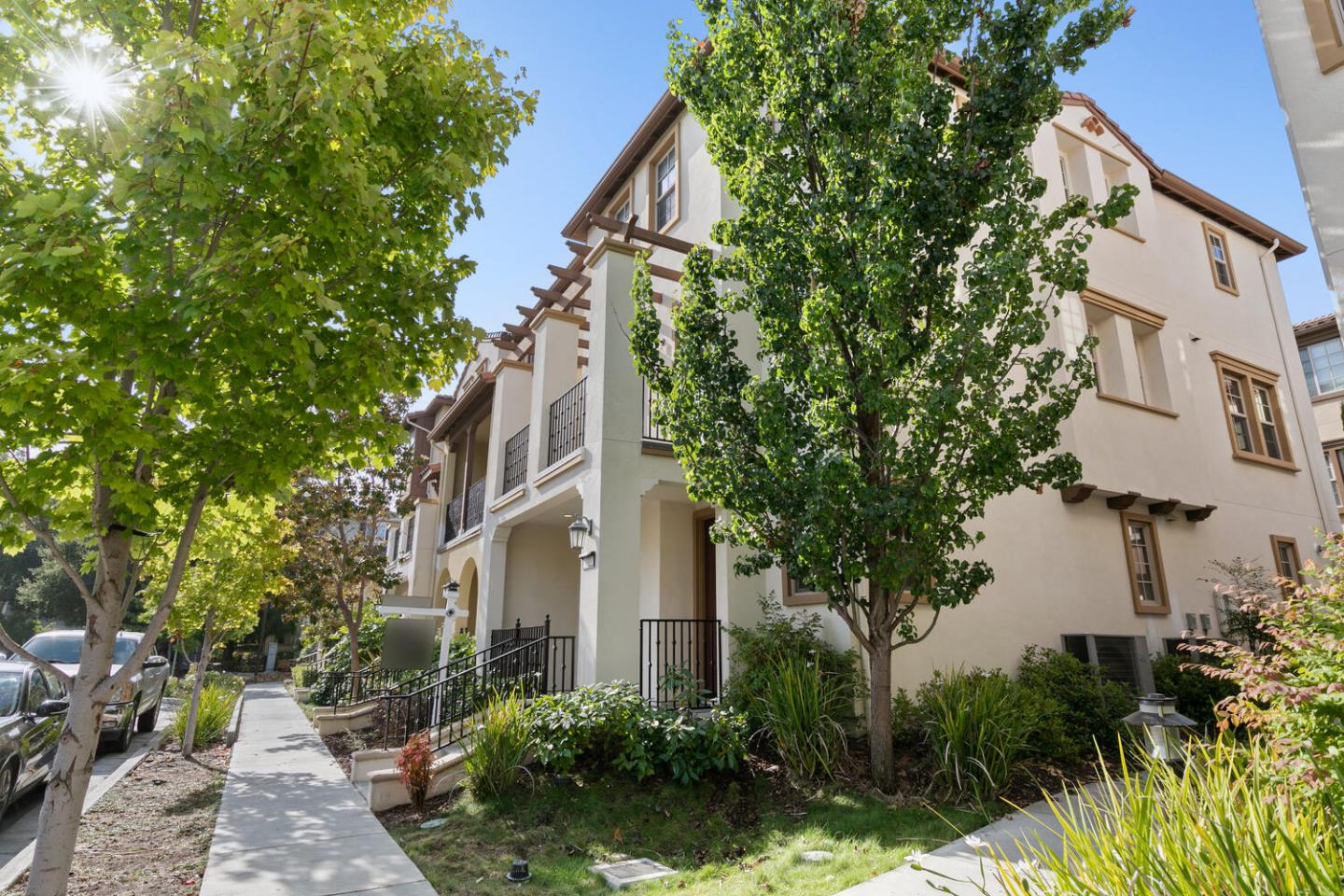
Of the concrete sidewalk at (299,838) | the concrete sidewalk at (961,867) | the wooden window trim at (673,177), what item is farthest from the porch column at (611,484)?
the concrete sidewalk at (961,867)

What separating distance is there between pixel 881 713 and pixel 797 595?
282 cm

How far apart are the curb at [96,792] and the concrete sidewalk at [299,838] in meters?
1.24

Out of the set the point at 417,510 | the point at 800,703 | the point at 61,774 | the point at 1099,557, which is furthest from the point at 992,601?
the point at 417,510

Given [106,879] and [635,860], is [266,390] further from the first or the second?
[635,860]

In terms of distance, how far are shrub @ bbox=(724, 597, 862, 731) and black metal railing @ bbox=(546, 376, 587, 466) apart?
407 cm

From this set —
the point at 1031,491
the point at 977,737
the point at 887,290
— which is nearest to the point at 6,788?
the point at 977,737

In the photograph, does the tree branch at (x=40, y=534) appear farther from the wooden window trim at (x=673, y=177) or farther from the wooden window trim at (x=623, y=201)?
the wooden window trim at (x=623, y=201)

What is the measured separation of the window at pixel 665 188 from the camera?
1370 cm

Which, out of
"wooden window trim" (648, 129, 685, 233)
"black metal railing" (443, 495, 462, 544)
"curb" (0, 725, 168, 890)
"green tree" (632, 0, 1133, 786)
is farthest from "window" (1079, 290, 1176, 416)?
"black metal railing" (443, 495, 462, 544)

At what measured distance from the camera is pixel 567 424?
12.5 metres

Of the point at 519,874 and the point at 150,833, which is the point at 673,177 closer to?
the point at 519,874

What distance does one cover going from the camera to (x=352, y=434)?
5141mm

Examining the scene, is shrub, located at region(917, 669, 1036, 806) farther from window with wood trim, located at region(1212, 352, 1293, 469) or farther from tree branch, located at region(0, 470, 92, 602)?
window with wood trim, located at region(1212, 352, 1293, 469)

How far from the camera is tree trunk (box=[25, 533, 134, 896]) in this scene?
163 inches
